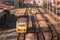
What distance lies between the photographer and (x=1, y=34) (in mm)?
20031

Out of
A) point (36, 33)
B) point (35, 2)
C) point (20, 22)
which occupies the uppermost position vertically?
point (20, 22)

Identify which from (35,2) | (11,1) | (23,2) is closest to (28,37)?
(11,1)

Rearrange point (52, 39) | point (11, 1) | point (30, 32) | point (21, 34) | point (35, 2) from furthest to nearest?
point (35, 2)
point (11, 1)
point (30, 32)
point (21, 34)
point (52, 39)

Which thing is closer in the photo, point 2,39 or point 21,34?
point 2,39

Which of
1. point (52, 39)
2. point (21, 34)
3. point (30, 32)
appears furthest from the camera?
point (30, 32)

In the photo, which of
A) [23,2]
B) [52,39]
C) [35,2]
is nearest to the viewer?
[52,39]

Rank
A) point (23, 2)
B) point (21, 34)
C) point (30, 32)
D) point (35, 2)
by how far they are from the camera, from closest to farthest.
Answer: point (21, 34)
point (30, 32)
point (23, 2)
point (35, 2)

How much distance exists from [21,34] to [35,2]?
5217cm

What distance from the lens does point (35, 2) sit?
70.4 m

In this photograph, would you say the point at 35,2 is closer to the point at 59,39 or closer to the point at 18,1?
the point at 18,1

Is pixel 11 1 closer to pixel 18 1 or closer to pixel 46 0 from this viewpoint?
pixel 18 1

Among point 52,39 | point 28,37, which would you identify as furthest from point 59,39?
point 28,37

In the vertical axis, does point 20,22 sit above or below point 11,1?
above

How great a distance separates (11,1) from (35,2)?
13.3m
